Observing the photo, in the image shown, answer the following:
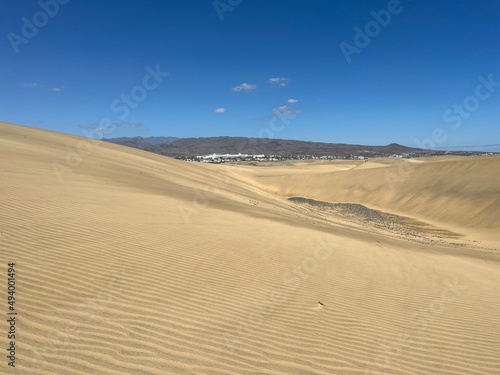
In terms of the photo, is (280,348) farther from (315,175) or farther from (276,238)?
(315,175)

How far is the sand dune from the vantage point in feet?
12.3

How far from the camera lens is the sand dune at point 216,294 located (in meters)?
3.76

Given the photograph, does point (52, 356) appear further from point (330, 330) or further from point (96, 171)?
point (96, 171)

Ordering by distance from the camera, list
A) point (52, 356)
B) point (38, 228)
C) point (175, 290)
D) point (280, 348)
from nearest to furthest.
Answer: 1. point (52, 356)
2. point (280, 348)
3. point (175, 290)
4. point (38, 228)

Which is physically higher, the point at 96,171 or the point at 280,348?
the point at 96,171

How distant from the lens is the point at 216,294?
5.32 metres

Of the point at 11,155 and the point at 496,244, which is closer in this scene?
the point at 11,155

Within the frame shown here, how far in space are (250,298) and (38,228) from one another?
4.44 metres

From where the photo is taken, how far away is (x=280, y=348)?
4.15 meters

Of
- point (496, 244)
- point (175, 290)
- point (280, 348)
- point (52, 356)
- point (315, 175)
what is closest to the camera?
point (52, 356)

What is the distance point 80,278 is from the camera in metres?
4.93

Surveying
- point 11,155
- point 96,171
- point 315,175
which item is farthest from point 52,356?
point 315,175

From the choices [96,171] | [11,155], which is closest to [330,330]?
→ [96,171]

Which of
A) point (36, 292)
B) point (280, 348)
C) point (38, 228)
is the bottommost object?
point (280, 348)
